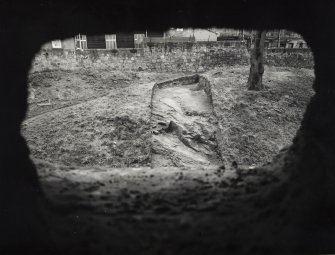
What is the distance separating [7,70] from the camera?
6.61ft

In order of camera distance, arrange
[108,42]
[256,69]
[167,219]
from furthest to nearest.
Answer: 1. [256,69]
2. [108,42]
3. [167,219]

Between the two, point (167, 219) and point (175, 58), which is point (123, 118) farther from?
point (167, 219)

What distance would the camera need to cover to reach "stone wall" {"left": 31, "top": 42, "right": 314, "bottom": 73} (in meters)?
6.74

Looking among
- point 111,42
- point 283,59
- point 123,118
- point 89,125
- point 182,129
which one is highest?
point 111,42

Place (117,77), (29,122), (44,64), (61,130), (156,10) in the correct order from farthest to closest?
(117,77) < (61,130) < (29,122) < (44,64) < (156,10)

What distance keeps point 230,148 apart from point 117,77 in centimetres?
391

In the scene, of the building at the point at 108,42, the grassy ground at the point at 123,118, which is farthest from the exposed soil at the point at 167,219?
the building at the point at 108,42

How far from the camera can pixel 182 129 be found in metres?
6.52

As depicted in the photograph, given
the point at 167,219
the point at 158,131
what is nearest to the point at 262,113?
the point at 158,131

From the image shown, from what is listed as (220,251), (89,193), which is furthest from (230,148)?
(89,193)

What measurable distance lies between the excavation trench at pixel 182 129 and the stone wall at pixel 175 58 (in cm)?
79

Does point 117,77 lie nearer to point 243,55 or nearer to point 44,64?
point 44,64

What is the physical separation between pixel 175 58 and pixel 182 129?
3021mm

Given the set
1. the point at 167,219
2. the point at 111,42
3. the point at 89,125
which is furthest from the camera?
the point at 111,42
